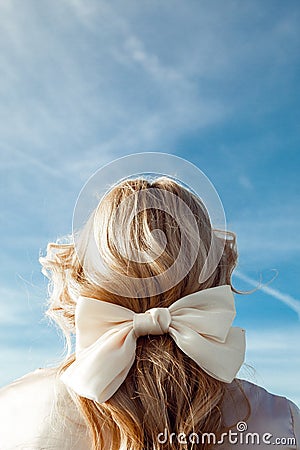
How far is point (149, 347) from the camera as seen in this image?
130 centimetres

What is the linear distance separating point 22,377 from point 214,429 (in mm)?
451

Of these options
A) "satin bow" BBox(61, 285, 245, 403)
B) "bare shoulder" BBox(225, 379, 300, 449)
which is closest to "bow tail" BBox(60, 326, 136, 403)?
"satin bow" BBox(61, 285, 245, 403)

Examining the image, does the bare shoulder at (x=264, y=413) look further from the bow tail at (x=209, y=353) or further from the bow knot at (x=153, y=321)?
the bow knot at (x=153, y=321)

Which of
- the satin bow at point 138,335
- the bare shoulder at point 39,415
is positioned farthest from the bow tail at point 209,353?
the bare shoulder at point 39,415

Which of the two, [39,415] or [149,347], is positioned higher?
[149,347]

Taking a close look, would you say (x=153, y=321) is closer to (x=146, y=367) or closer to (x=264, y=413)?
(x=146, y=367)

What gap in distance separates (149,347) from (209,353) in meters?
0.12

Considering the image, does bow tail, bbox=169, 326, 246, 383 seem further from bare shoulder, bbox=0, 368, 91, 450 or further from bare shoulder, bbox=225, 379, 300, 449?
bare shoulder, bbox=0, 368, 91, 450

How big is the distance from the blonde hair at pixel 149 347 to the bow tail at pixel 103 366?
0.07ft

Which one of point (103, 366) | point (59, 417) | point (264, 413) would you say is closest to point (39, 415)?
point (59, 417)

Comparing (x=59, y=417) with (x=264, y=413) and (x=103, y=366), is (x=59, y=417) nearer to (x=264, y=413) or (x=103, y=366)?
(x=103, y=366)

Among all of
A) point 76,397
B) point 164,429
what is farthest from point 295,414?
point 76,397

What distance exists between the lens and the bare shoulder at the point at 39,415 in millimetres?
1309

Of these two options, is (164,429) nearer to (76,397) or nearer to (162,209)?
(76,397)
